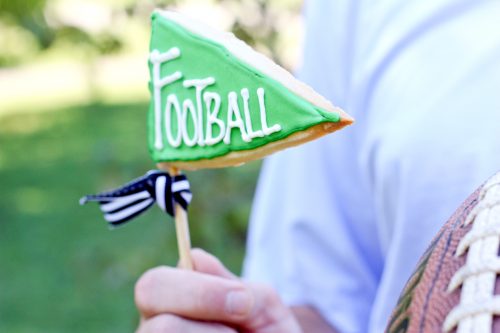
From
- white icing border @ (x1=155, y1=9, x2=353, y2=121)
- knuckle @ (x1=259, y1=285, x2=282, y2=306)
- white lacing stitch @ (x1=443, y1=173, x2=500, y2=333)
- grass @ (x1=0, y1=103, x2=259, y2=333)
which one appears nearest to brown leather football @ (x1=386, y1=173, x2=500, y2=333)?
white lacing stitch @ (x1=443, y1=173, x2=500, y2=333)

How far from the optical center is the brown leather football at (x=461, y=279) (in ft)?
2.26

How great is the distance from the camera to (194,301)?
1.15 metres

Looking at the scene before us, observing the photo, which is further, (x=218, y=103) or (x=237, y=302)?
(x=237, y=302)

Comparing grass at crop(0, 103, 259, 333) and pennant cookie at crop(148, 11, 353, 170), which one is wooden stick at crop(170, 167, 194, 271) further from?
grass at crop(0, 103, 259, 333)

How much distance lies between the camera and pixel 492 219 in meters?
0.75

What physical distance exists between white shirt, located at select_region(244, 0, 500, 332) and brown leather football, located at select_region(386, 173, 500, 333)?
1.25 feet

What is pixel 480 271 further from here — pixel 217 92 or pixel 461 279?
pixel 217 92

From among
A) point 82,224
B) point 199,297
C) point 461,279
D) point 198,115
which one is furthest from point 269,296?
point 82,224

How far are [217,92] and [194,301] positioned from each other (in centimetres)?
28

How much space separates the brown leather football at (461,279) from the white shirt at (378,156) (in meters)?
0.38

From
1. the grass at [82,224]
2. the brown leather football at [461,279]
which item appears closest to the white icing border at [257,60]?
the brown leather football at [461,279]

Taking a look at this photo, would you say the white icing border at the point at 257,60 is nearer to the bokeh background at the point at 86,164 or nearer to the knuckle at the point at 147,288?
the knuckle at the point at 147,288

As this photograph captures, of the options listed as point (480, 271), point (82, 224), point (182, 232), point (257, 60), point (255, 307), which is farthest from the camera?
point (82, 224)

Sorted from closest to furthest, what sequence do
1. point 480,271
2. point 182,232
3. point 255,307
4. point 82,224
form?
point 480,271
point 182,232
point 255,307
point 82,224
